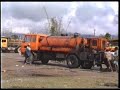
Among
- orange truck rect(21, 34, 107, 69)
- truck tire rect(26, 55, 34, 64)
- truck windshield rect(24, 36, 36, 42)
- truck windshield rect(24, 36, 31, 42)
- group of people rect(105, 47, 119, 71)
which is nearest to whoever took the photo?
group of people rect(105, 47, 119, 71)

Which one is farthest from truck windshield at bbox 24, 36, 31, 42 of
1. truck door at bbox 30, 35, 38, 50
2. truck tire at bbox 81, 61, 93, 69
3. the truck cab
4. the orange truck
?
the truck cab

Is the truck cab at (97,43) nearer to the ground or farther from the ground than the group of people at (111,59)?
farther from the ground

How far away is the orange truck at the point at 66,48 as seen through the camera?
98.2 ft

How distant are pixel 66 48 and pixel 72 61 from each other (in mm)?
1650

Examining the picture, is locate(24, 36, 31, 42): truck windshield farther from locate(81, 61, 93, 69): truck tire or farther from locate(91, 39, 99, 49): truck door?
locate(91, 39, 99, 49): truck door

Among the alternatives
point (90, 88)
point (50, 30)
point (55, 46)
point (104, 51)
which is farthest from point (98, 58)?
point (50, 30)

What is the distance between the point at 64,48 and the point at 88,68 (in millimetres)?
3053

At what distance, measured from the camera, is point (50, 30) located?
63.4 meters

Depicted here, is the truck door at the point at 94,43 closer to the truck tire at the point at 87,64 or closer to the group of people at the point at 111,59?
the truck tire at the point at 87,64

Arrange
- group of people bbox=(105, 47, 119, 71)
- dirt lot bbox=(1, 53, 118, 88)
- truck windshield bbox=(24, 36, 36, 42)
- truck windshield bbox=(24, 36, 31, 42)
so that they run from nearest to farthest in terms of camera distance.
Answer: dirt lot bbox=(1, 53, 118, 88)
group of people bbox=(105, 47, 119, 71)
truck windshield bbox=(24, 36, 36, 42)
truck windshield bbox=(24, 36, 31, 42)

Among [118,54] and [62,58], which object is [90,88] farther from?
[62,58]

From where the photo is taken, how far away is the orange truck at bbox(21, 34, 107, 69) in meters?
29.9

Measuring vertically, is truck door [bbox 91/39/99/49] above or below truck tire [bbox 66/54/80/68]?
above

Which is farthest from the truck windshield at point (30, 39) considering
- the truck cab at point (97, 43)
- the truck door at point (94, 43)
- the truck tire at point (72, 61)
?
the truck door at point (94, 43)
